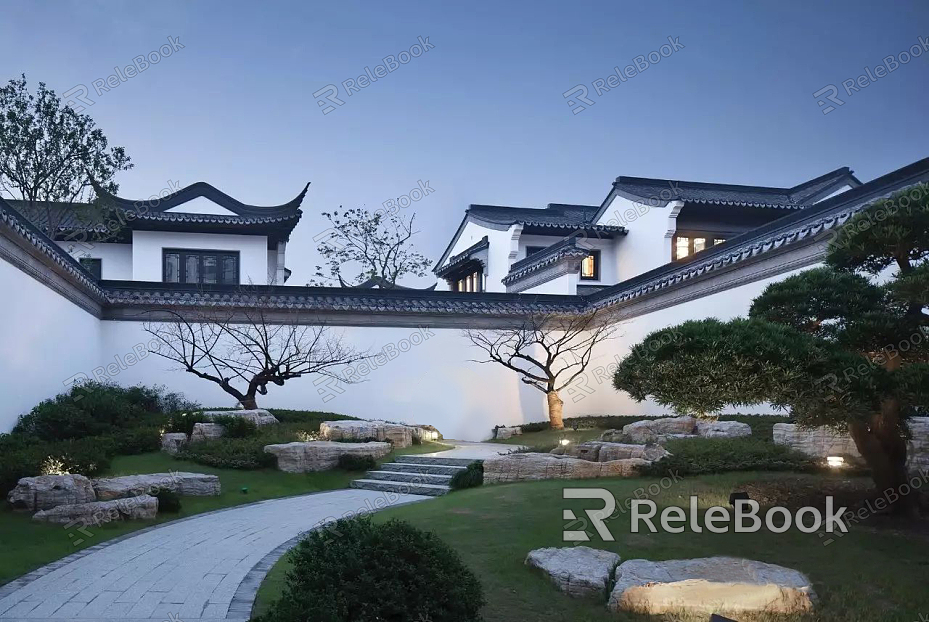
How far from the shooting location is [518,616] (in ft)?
15.5

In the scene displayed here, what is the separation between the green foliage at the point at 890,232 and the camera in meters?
6.08

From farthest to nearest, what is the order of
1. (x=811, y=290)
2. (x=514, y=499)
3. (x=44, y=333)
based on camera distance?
(x=44, y=333)
(x=514, y=499)
(x=811, y=290)

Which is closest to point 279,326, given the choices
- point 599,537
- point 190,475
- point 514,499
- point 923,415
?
point 190,475

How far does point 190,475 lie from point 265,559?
3954 mm

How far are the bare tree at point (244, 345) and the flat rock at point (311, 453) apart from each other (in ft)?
12.7

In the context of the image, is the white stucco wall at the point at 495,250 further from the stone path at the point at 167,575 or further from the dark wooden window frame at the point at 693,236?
the stone path at the point at 167,575

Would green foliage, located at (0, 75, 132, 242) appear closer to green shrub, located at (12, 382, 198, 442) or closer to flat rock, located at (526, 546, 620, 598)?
green shrub, located at (12, 382, 198, 442)

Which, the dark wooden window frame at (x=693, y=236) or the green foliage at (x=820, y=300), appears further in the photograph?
the dark wooden window frame at (x=693, y=236)

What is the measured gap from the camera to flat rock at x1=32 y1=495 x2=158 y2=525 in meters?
7.50

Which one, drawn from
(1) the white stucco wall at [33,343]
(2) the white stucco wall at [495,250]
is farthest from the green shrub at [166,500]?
(2) the white stucco wall at [495,250]

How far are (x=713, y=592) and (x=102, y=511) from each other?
6.43 meters

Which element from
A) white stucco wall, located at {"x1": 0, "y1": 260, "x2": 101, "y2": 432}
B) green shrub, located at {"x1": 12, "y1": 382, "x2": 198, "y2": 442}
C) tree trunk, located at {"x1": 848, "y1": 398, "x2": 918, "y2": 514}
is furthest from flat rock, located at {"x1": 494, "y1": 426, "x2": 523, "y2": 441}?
tree trunk, located at {"x1": 848, "y1": 398, "x2": 918, "y2": 514}

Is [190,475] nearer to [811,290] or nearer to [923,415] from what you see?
[811,290]

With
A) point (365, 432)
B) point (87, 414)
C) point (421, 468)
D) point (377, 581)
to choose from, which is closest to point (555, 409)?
point (365, 432)
